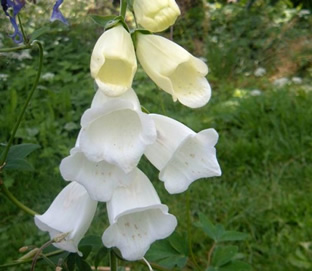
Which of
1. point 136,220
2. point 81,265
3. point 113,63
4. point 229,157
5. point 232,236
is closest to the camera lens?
point 113,63

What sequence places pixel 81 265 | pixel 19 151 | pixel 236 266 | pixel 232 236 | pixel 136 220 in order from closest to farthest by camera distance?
pixel 136 220
pixel 81 265
pixel 19 151
pixel 236 266
pixel 232 236

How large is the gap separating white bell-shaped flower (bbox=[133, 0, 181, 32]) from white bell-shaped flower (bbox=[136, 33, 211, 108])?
0.03m

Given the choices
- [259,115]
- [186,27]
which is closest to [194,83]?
[259,115]

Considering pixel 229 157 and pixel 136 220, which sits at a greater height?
pixel 136 220

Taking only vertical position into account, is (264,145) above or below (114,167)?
below

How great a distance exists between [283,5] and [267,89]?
57.1 inches

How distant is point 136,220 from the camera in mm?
846

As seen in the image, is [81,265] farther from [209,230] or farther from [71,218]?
[209,230]

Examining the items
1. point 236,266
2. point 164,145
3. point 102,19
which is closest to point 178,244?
point 236,266

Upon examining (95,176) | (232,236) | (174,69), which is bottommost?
(232,236)

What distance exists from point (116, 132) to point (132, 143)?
4 centimetres

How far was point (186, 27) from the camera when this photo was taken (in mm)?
4465

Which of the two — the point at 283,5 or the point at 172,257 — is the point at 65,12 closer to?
the point at 283,5

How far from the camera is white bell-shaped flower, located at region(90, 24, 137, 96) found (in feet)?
2.39
